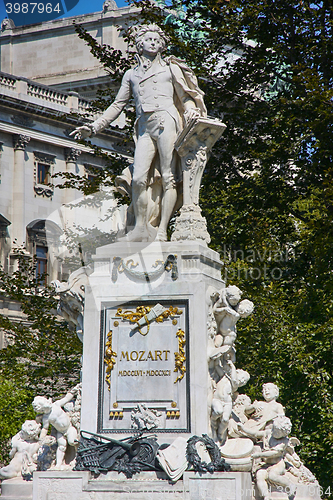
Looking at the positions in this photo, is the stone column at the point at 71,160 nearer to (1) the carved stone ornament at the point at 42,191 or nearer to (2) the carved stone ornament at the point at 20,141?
(1) the carved stone ornament at the point at 42,191

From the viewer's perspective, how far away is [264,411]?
34.9ft

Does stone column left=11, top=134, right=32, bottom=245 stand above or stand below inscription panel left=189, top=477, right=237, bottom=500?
above

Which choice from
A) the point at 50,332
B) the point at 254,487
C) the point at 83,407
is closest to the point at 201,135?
the point at 83,407

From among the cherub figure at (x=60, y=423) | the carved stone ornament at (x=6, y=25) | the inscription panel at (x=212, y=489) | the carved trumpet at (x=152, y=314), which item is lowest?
the inscription panel at (x=212, y=489)

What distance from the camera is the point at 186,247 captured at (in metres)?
10.5

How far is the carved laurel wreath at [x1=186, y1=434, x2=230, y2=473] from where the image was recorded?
9.28 meters

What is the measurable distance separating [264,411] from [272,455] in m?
Answer: 0.72

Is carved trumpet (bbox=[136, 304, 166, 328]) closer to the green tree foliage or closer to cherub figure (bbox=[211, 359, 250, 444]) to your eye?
cherub figure (bbox=[211, 359, 250, 444])

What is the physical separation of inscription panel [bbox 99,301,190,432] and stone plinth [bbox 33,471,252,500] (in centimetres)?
66

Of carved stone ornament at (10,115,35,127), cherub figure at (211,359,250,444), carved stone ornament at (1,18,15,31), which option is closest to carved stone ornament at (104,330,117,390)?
cherub figure at (211,359,250,444)

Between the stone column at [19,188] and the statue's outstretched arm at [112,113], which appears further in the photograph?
the stone column at [19,188]

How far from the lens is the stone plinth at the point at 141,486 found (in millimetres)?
9227

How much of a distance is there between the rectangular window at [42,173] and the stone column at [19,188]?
3.34 ft

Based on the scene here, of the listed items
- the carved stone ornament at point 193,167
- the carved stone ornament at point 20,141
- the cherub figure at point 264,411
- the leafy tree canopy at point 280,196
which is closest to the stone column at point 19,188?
the carved stone ornament at point 20,141
